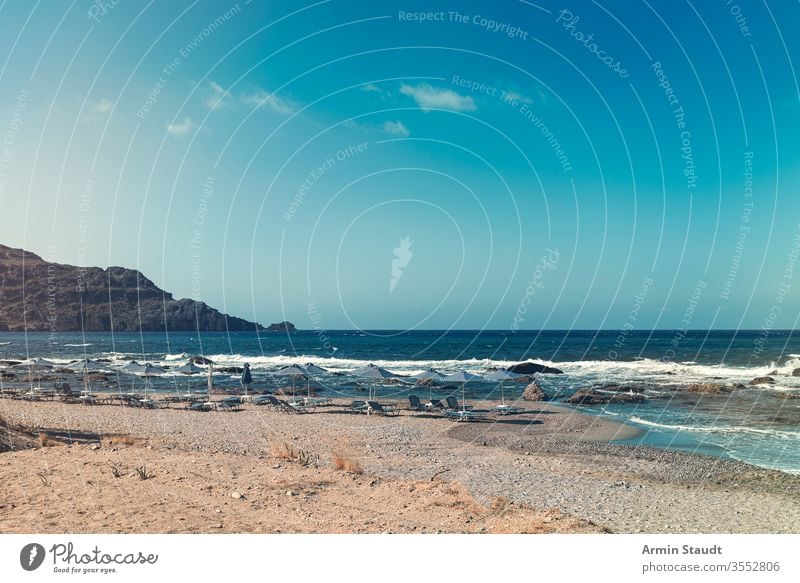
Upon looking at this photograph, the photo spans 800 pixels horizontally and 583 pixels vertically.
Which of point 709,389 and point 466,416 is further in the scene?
point 709,389

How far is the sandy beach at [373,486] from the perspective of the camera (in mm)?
8227

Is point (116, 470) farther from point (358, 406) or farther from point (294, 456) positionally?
point (358, 406)

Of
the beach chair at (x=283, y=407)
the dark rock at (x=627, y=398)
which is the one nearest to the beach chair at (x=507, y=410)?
the dark rock at (x=627, y=398)

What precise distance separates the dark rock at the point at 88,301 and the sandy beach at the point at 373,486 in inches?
2470

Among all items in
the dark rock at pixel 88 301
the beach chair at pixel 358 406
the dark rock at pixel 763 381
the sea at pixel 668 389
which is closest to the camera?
the sea at pixel 668 389

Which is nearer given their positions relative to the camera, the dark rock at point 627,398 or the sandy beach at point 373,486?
the sandy beach at point 373,486

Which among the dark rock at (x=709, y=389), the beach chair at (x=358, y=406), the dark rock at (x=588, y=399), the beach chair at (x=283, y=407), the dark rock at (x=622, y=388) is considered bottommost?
the dark rock at (x=709, y=389)

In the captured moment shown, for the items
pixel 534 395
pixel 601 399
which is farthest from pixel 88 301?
pixel 601 399

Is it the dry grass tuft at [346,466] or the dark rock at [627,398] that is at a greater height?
the dry grass tuft at [346,466]

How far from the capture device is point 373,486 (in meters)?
10.6

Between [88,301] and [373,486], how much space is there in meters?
109

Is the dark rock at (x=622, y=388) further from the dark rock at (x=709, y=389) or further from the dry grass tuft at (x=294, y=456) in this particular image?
the dry grass tuft at (x=294, y=456)

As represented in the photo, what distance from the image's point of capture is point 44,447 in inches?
520
